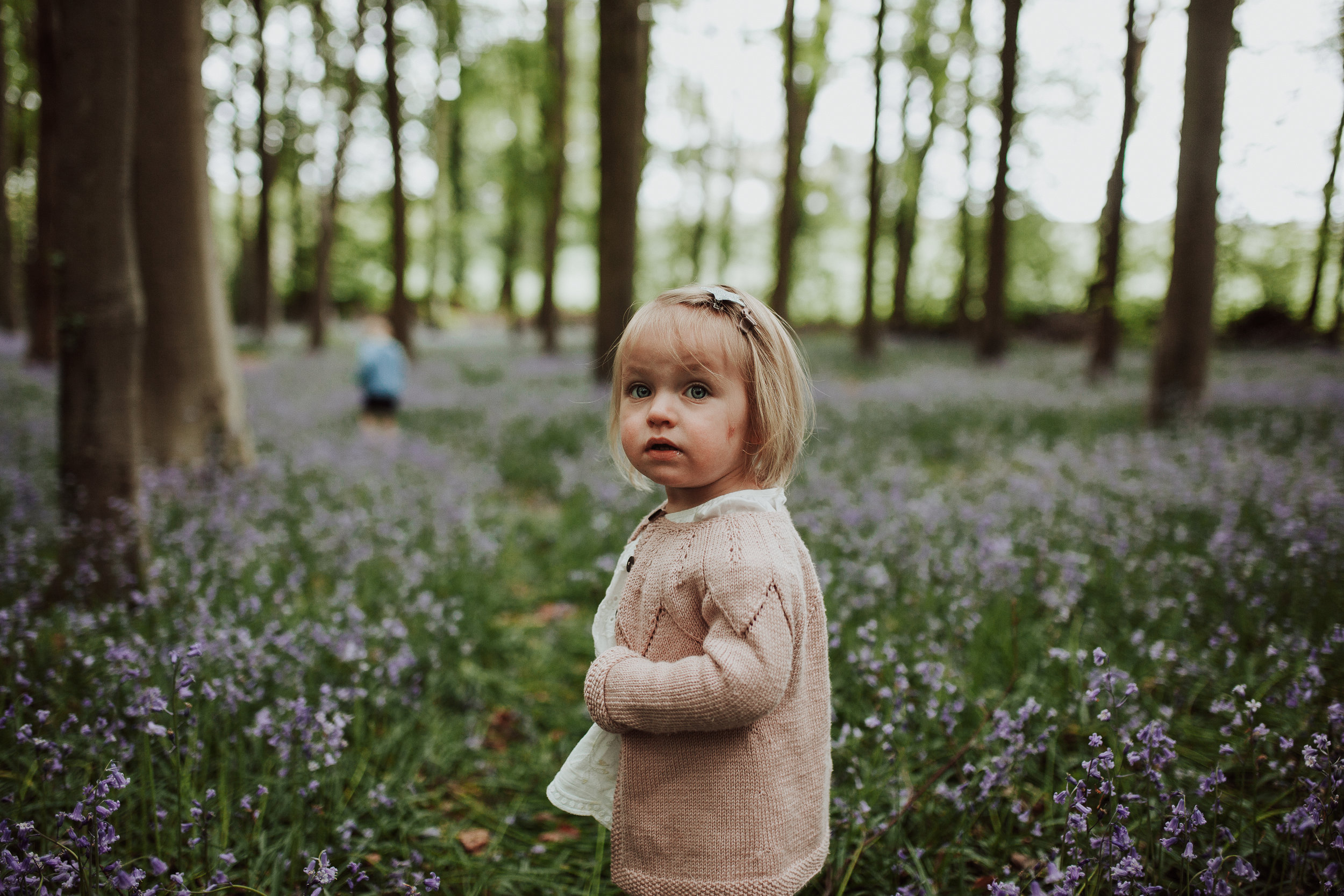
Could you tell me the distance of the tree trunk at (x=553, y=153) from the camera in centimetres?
1755

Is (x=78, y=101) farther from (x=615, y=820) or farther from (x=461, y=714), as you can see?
(x=615, y=820)

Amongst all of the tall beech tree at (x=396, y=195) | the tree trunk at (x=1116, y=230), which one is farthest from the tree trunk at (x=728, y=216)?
the tree trunk at (x=1116, y=230)

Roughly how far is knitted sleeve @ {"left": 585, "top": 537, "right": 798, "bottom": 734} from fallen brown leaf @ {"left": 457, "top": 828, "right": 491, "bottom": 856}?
162 centimetres

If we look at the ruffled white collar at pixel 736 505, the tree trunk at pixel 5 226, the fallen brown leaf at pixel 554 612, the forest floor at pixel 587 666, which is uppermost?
the tree trunk at pixel 5 226

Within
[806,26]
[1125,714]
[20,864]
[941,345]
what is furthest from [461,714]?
[941,345]

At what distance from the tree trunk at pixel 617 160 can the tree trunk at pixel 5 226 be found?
10.3 metres

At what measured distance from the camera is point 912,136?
69.0ft

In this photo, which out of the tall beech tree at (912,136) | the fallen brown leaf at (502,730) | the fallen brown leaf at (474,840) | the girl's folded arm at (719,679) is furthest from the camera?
the tall beech tree at (912,136)

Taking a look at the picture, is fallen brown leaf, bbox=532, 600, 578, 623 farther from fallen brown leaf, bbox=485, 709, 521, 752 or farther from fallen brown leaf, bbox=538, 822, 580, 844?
fallen brown leaf, bbox=538, 822, 580, 844

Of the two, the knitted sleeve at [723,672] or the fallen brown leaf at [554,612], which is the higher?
the knitted sleeve at [723,672]

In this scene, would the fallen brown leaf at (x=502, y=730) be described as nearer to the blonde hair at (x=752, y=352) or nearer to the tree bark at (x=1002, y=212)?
the blonde hair at (x=752, y=352)

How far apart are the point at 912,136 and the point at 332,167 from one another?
16860 mm

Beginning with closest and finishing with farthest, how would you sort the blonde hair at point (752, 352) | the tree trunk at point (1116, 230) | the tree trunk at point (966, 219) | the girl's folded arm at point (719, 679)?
the girl's folded arm at point (719, 679)
the blonde hair at point (752, 352)
the tree trunk at point (1116, 230)
the tree trunk at point (966, 219)

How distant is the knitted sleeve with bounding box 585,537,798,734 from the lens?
4.70ft
